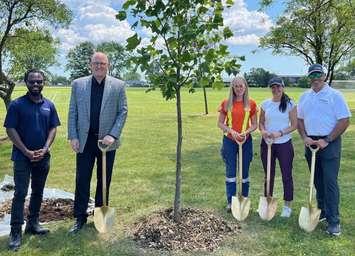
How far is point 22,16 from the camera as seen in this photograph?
1531 centimetres

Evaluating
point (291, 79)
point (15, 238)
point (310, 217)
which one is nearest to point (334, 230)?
point (310, 217)

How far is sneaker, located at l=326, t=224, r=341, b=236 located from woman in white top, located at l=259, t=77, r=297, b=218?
2.73 ft

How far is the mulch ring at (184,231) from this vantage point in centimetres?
573

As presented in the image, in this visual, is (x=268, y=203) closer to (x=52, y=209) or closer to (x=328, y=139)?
(x=328, y=139)

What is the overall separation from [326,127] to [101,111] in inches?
110

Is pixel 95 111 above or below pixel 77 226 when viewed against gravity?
above

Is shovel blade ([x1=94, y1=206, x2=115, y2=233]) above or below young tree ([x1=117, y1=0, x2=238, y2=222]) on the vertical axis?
below

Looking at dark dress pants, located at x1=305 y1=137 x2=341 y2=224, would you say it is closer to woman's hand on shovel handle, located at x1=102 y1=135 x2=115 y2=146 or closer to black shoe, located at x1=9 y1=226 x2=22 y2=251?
woman's hand on shovel handle, located at x1=102 y1=135 x2=115 y2=146

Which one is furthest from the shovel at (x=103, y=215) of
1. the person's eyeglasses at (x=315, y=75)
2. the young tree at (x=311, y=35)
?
the young tree at (x=311, y=35)

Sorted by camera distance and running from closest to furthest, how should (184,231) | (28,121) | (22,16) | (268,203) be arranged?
1. (28,121)
2. (184,231)
3. (268,203)
4. (22,16)

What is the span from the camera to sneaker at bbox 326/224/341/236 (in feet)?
19.9

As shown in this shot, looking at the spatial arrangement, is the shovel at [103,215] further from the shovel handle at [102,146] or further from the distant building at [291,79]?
the distant building at [291,79]

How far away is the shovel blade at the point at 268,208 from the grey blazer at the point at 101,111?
2251 millimetres

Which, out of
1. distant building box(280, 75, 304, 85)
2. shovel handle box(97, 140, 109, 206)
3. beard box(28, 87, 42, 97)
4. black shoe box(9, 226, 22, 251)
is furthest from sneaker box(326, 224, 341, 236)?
distant building box(280, 75, 304, 85)
